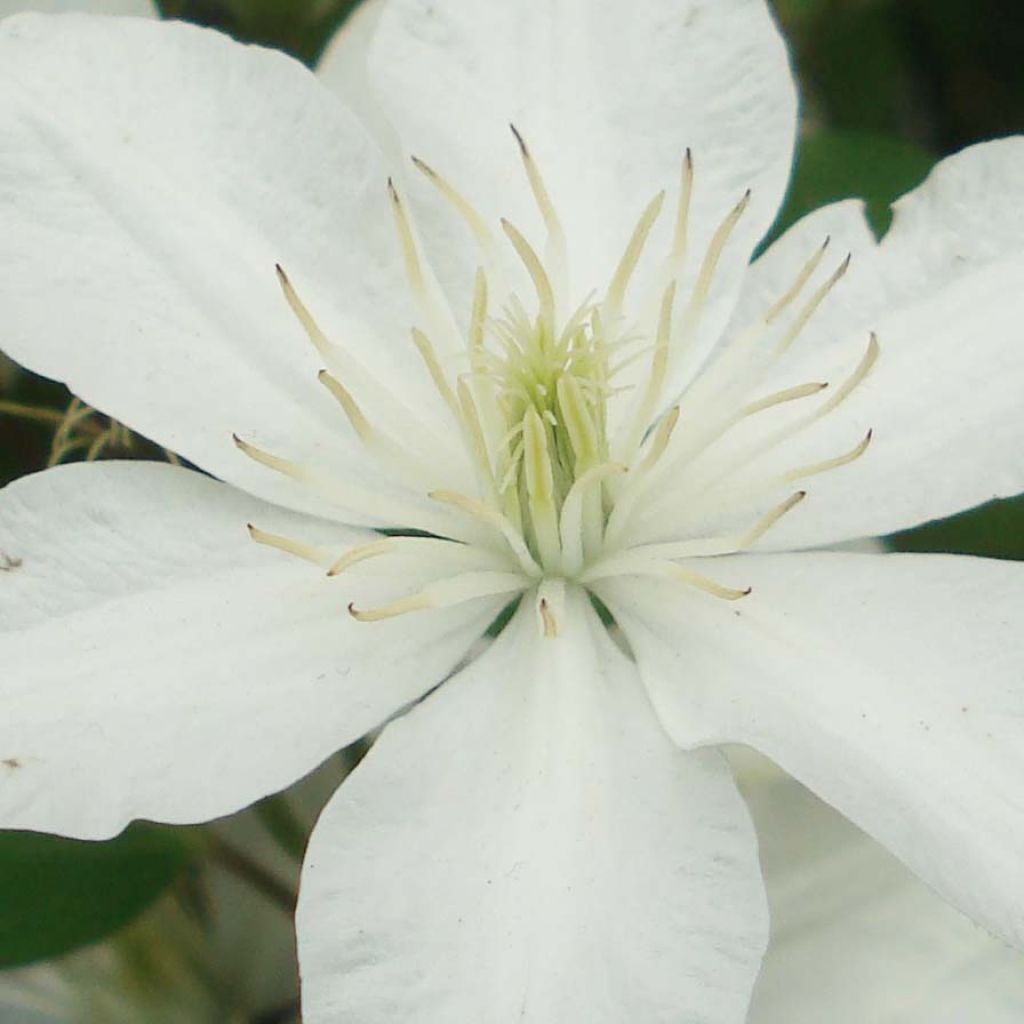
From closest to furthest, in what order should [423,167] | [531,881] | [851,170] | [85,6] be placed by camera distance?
[531,881] < [423,167] < [85,6] < [851,170]

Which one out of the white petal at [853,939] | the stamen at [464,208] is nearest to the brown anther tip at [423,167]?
the stamen at [464,208]

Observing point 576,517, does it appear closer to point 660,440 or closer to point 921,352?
point 660,440

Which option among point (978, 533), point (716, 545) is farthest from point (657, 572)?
point (978, 533)

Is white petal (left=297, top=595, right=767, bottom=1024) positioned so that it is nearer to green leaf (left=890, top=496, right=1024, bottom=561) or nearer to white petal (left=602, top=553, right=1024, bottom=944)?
white petal (left=602, top=553, right=1024, bottom=944)

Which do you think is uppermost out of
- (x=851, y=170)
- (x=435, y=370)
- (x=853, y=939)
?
(x=435, y=370)

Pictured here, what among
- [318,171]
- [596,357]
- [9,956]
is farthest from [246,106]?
[9,956]

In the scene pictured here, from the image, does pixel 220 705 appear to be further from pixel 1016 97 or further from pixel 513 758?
pixel 1016 97

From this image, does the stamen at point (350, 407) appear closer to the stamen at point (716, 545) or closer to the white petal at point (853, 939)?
the stamen at point (716, 545)
